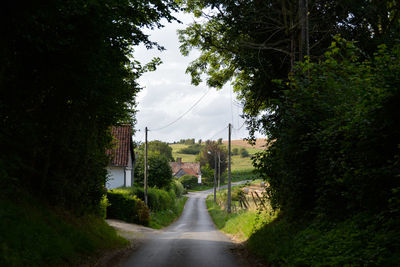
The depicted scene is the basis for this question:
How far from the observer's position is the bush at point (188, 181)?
96.2m

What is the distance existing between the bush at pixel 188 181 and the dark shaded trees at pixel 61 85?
82524 millimetres

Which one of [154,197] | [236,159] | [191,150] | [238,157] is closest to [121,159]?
[154,197]

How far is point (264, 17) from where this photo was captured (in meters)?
16.5

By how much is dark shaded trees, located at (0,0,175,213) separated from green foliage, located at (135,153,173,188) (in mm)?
32907

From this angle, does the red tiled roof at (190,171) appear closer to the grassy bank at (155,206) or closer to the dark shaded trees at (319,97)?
the grassy bank at (155,206)

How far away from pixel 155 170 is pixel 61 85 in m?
38.1

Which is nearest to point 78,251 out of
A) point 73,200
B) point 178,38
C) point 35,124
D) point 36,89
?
point 73,200

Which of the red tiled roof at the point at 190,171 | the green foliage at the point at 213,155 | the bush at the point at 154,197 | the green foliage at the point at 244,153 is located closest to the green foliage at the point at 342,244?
the bush at the point at 154,197

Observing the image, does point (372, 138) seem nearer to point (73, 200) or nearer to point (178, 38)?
point (73, 200)

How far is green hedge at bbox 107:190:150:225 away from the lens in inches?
1184

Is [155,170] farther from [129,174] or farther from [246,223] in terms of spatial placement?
[246,223]

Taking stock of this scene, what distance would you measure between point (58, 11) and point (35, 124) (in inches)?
111

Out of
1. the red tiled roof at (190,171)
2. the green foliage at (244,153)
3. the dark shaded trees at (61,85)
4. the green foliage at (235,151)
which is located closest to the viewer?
the dark shaded trees at (61,85)

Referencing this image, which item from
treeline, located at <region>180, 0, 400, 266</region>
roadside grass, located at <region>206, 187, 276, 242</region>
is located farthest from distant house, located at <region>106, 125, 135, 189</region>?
treeline, located at <region>180, 0, 400, 266</region>
